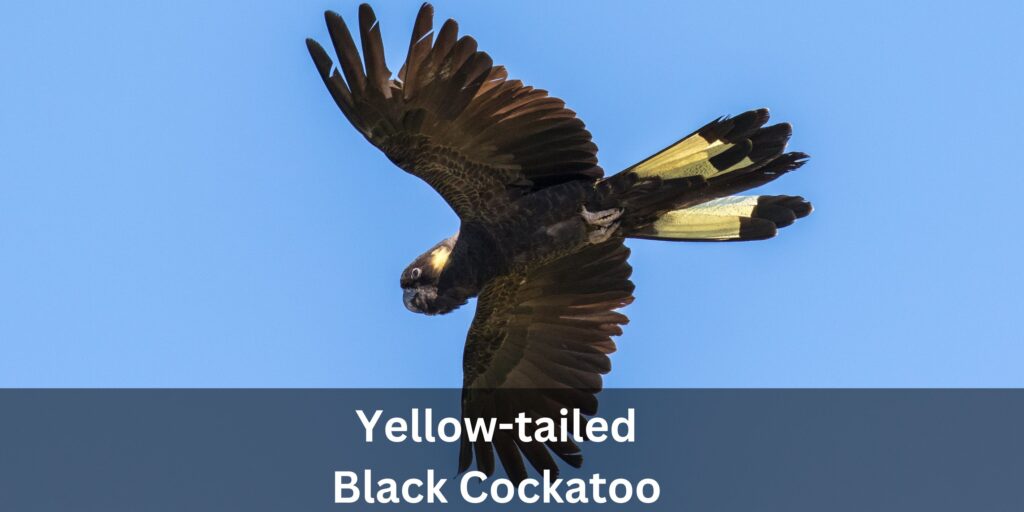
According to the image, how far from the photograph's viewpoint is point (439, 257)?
13.3 metres

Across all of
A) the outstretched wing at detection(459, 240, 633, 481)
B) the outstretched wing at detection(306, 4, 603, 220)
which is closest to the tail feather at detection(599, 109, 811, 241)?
the outstretched wing at detection(306, 4, 603, 220)

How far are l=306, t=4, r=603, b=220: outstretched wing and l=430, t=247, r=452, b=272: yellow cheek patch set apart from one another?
1.07 feet

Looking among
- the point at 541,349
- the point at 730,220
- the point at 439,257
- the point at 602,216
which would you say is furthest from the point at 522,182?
the point at 541,349

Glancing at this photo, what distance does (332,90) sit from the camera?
→ 1216 centimetres

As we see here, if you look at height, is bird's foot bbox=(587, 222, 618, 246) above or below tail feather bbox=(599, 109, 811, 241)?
below

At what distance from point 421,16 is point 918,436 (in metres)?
31.9

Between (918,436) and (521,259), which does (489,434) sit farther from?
(918,436)

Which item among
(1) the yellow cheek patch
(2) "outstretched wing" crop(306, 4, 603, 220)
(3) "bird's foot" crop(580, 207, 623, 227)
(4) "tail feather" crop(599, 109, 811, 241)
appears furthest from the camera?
(1) the yellow cheek patch

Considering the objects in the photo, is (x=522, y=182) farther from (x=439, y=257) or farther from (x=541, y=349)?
(x=541, y=349)

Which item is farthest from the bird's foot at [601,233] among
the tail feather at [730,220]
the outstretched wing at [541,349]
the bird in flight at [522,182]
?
the outstretched wing at [541,349]

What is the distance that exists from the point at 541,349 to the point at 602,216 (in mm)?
2022

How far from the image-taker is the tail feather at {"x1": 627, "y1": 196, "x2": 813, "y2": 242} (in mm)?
13328

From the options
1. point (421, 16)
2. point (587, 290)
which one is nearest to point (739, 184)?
point (587, 290)

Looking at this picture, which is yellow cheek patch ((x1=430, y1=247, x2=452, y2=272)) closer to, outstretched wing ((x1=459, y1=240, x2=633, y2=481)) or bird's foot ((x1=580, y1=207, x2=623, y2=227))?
outstretched wing ((x1=459, y1=240, x2=633, y2=481))
